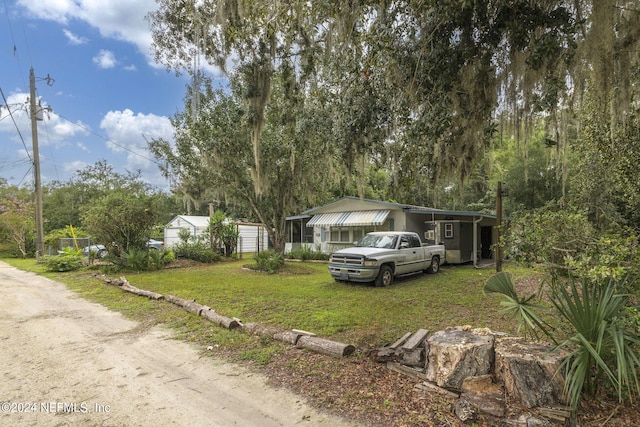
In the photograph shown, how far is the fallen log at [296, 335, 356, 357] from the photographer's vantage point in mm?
4164

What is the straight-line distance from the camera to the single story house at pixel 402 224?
49.4ft

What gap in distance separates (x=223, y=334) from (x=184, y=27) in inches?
218

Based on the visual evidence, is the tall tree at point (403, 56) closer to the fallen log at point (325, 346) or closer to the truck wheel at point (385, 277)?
the fallen log at point (325, 346)

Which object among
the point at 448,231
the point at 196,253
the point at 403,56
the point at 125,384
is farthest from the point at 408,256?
the point at 196,253

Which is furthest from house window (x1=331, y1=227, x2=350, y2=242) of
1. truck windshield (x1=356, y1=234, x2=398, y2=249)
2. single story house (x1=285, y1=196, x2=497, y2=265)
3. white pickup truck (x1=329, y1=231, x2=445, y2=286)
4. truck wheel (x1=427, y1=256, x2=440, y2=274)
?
truck windshield (x1=356, y1=234, x2=398, y2=249)

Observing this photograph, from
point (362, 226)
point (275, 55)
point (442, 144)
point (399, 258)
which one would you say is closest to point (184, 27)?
point (275, 55)

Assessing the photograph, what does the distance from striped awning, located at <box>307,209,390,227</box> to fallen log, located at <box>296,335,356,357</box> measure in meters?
10.9

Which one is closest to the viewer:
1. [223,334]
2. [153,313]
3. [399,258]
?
[223,334]

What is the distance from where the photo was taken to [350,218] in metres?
16.4

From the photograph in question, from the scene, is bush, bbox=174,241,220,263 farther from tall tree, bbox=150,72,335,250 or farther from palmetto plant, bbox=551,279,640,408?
palmetto plant, bbox=551,279,640,408

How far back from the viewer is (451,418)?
9.39 feet

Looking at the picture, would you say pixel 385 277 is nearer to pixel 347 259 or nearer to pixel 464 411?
pixel 347 259

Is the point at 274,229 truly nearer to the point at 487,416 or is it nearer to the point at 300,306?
the point at 300,306

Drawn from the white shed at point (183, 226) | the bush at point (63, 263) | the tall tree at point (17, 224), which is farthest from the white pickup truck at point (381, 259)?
the tall tree at point (17, 224)
